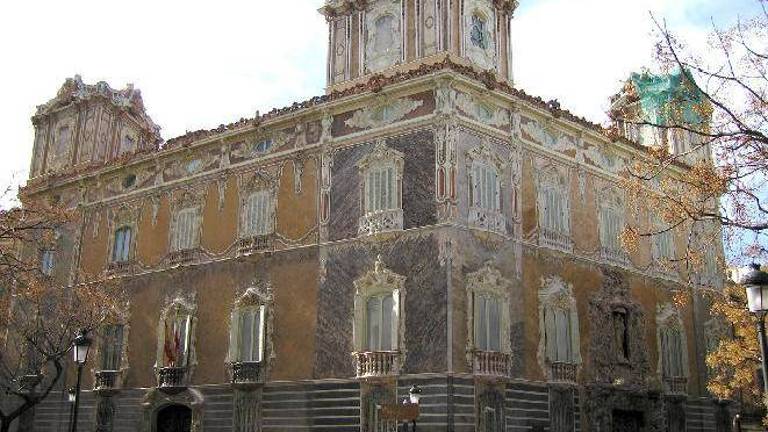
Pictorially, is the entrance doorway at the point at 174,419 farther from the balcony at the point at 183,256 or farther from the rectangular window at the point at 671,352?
the rectangular window at the point at 671,352

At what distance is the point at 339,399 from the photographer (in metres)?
25.0

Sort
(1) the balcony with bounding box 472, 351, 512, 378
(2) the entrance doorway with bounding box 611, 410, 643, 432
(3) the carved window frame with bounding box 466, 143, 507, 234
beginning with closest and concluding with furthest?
(1) the balcony with bounding box 472, 351, 512, 378 → (3) the carved window frame with bounding box 466, 143, 507, 234 → (2) the entrance doorway with bounding box 611, 410, 643, 432

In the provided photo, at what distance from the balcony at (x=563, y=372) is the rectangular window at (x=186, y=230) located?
13.1 metres

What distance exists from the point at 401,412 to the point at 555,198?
37.4ft

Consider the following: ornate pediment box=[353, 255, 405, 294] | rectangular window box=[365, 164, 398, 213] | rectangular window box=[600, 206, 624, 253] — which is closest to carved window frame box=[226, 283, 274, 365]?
ornate pediment box=[353, 255, 405, 294]

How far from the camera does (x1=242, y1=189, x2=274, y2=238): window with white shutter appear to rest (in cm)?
2872

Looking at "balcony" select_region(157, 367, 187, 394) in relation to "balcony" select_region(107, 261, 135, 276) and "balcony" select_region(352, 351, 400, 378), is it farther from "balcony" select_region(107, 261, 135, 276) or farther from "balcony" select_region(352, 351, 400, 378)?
"balcony" select_region(352, 351, 400, 378)

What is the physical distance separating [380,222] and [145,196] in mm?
12004

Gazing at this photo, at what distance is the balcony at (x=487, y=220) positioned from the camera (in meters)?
24.9

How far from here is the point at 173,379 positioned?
29.2 m

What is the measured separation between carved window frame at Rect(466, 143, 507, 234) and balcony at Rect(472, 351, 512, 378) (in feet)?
11.9

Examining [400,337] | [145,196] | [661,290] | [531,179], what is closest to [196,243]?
[145,196]

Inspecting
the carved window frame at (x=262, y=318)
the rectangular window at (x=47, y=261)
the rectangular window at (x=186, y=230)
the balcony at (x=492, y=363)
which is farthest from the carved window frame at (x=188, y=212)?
A: the balcony at (x=492, y=363)

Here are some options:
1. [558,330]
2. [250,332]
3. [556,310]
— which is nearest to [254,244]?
[250,332]
